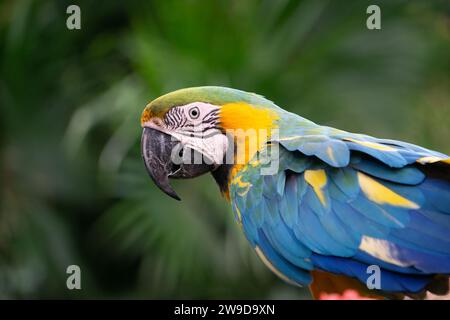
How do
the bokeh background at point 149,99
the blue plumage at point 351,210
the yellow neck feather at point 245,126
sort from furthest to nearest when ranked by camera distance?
the bokeh background at point 149,99 < the yellow neck feather at point 245,126 < the blue plumage at point 351,210

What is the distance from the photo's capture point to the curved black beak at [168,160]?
1881 millimetres

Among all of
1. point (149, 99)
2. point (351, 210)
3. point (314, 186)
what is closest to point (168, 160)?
point (314, 186)

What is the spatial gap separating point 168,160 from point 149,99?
4.70 feet

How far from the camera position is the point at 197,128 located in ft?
6.10

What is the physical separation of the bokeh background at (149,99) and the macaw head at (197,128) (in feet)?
4.21

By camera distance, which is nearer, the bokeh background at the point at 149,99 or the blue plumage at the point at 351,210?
the blue plumage at the point at 351,210

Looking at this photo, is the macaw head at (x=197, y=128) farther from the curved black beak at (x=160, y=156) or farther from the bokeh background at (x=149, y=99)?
the bokeh background at (x=149, y=99)

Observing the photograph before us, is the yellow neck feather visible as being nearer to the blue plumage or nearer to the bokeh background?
the blue plumage

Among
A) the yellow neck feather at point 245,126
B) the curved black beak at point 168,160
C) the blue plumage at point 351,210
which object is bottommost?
the blue plumage at point 351,210

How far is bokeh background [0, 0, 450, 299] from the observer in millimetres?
3264

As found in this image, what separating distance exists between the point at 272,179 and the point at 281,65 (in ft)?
5.45

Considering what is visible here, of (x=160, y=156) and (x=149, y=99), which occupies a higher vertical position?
(x=149, y=99)

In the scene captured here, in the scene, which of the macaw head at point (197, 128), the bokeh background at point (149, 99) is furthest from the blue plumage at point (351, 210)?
the bokeh background at point (149, 99)

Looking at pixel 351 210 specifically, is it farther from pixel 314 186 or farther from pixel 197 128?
pixel 197 128
